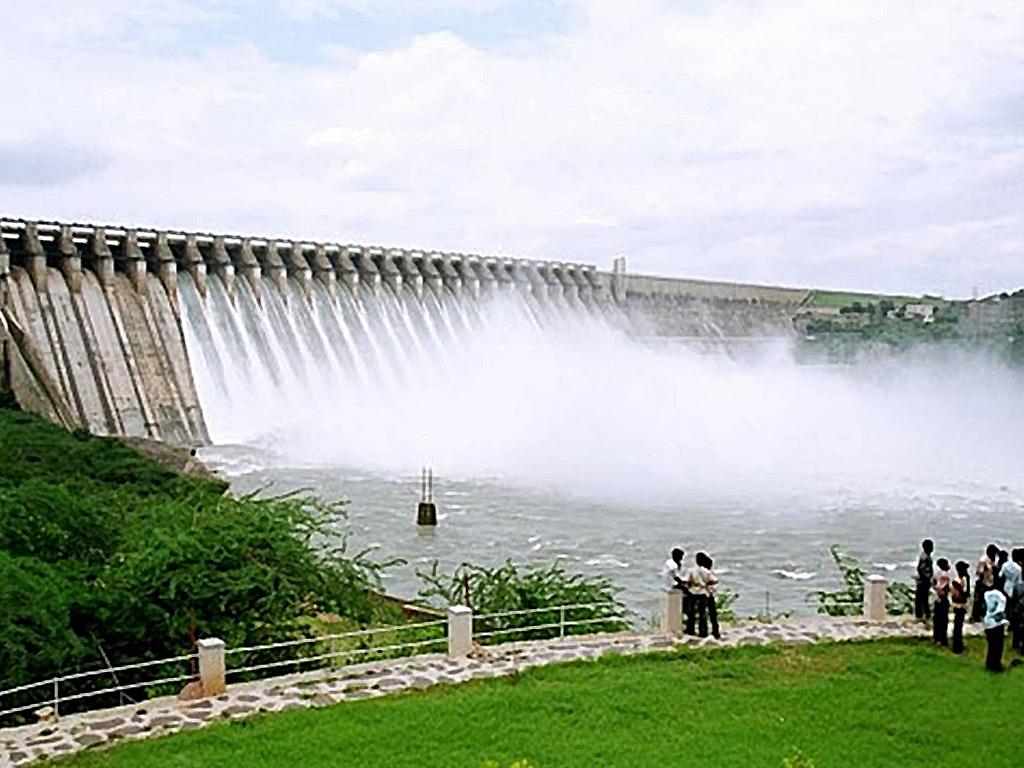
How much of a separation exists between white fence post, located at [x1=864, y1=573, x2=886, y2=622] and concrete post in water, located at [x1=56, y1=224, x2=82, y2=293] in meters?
29.7

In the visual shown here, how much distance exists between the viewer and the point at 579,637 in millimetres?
14172

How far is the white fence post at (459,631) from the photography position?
42.9ft

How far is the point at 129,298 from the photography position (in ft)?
131

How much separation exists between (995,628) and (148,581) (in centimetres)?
879

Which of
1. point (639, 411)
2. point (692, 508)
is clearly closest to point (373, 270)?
point (639, 411)

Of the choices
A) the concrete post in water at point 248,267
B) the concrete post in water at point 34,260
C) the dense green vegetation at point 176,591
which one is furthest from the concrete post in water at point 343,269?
the dense green vegetation at point 176,591

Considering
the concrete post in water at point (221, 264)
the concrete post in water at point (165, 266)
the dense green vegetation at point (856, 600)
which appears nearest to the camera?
the dense green vegetation at point (856, 600)

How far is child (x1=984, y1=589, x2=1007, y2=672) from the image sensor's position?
12.7 m

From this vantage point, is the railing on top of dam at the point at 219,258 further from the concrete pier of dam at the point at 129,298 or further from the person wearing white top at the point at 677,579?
the person wearing white top at the point at 677,579

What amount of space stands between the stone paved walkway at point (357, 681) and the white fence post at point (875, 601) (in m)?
0.20

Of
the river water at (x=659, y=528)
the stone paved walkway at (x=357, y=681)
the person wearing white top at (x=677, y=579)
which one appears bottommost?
the river water at (x=659, y=528)

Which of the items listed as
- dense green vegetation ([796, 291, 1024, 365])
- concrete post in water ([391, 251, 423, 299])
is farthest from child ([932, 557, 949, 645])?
dense green vegetation ([796, 291, 1024, 365])

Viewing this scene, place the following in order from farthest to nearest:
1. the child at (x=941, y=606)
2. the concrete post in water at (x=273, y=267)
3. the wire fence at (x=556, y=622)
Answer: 1. the concrete post in water at (x=273, y=267)
2. the wire fence at (x=556, y=622)
3. the child at (x=941, y=606)

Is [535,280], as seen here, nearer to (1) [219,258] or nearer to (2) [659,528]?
(1) [219,258]
